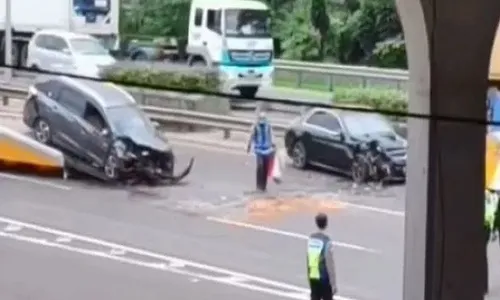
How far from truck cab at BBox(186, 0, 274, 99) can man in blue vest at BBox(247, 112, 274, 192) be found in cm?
19

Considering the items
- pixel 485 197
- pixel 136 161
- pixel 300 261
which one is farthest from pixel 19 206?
pixel 485 197

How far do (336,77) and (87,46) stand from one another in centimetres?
239

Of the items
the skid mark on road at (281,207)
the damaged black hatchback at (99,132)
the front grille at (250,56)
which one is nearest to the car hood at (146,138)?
the damaged black hatchback at (99,132)

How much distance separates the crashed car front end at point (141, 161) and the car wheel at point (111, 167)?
0.01 meters

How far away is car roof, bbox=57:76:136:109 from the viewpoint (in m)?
6.24

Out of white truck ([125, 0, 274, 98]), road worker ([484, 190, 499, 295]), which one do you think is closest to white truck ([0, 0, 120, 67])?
white truck ([125, 0, 274, 98])

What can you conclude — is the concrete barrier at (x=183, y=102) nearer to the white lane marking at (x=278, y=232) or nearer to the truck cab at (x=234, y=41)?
the truck cab at (x=234, y=41)

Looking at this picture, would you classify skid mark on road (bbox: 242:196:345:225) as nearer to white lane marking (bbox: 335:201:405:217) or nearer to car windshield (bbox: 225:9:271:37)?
white lane marking (bbox: 335:201:405:217)

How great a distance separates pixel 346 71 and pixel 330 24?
0.22 metres

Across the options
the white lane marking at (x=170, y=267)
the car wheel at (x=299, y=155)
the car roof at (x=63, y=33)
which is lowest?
the white lane marking at (x=170, y=267)

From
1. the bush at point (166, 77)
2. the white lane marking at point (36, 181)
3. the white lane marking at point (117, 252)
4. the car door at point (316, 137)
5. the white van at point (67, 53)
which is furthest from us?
the white van at point (67, 53)

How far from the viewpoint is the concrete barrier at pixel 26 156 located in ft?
20.7

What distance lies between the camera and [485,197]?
12.1ft

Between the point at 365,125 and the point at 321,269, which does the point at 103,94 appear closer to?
the point at 365,125
